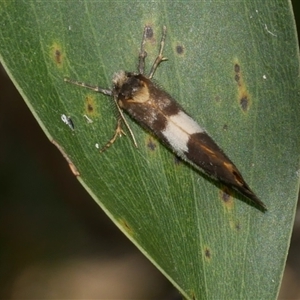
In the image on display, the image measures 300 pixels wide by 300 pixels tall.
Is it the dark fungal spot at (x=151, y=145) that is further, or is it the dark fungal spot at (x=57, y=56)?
the dark fungal spot at (x=151, y=145)

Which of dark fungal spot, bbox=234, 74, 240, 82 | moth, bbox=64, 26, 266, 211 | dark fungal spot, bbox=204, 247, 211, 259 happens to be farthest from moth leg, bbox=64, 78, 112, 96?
dark fungal spot, bbox=204, 247, 211, 259

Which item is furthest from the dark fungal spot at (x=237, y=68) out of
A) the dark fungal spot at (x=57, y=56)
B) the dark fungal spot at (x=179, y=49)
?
the dark fungal spot at (x=57, y=56)

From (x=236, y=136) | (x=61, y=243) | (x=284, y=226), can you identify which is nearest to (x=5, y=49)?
(x=236, y=136)

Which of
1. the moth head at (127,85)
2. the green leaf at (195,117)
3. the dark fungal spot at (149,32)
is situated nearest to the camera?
the green leaf at (195,117)

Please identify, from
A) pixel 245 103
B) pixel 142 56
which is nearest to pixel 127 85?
pixel 142 56

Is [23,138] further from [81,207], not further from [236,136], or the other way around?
[236,136]

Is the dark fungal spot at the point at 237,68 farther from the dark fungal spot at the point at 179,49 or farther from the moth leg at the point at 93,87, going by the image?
the moth leg at the point at 93,87

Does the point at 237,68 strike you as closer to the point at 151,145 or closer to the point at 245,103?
the point at 245,103

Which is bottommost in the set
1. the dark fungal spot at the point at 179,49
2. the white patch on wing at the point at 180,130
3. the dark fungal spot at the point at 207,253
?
the dark fungal spot at the point at 207,253
